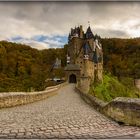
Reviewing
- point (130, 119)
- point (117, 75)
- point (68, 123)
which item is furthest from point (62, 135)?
point (117, 75)

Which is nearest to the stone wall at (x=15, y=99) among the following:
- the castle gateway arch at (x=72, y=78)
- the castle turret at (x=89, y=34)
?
the castle gateway arch at (x=72, y=78)

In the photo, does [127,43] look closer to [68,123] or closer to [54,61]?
[54,61]

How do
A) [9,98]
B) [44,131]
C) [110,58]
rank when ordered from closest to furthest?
[44,131] < [9,98] < [110,58]

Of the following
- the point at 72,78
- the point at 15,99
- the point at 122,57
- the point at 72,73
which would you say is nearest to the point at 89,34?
the point at 72,73

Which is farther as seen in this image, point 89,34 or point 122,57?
point 122,57

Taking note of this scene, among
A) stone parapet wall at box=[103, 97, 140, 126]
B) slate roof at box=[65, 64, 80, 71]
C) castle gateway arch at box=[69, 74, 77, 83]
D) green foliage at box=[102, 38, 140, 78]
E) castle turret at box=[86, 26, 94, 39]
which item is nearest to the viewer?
stone parapet wall at box=[103, 97, 140, 126]

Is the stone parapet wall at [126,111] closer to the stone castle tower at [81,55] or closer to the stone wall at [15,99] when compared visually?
the stone wall at [15,99]

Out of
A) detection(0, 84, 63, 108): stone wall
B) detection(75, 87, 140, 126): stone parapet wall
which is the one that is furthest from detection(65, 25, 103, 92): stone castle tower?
detection(75, 87, 140, 126): stone parapet wall

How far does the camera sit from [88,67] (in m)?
48.2

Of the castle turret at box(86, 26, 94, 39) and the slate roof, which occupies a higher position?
the castle turret at box(86, 26, 94, 39)

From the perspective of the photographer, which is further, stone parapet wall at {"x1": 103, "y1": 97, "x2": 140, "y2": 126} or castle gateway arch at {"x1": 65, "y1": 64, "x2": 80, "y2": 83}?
castle gateway arch at {"x1": 65, "y1": 64, "x2": 80, "y2": 83}

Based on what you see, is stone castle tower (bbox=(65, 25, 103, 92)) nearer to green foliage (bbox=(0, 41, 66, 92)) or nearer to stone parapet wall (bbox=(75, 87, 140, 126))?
green foliage (bbox=(0, 41, 66, 92))

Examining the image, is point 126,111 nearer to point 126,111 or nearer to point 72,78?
point 126,111

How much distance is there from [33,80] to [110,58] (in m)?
38.6
